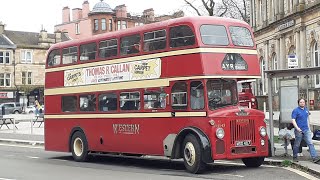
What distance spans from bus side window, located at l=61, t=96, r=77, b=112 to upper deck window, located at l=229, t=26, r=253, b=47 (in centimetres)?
643

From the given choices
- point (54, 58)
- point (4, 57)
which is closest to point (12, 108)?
point (4, 57)

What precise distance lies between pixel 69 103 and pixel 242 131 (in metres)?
7.19

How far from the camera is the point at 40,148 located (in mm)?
24438

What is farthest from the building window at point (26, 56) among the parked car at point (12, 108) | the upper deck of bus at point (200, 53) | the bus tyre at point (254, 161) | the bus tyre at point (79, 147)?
the bus tyre at point (254, 161)

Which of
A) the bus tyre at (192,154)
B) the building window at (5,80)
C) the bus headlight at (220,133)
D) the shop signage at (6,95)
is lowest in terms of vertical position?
the bus tyre at (192,154)

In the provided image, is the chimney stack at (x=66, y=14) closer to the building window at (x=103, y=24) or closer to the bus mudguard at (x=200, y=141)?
the building window at (x=103, y=24)

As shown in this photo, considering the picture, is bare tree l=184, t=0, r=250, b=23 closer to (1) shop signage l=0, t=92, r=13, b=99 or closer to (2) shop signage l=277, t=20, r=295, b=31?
(2) shop signage l=277, t=20, r=295, b=31

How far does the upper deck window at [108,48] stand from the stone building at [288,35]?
17676mm

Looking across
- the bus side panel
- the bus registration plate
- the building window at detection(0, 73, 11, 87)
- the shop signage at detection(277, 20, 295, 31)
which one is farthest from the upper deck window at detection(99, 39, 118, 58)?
the building window at detection(0, 73, 11, 87)

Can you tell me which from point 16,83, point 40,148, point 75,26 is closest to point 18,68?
point 16,83

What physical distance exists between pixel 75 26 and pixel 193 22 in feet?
291

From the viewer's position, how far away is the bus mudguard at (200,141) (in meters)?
13.6

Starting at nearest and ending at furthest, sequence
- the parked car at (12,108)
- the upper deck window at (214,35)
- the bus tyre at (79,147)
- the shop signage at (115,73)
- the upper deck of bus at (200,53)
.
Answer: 1. the upper deck of bus at (200,53)
2. the upper deck window at (214,35)
3. the shop signage at (115,73)
4. the bus tyre at (79,147)
5. the parked car at (12,108)

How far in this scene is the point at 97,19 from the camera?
94438mm
